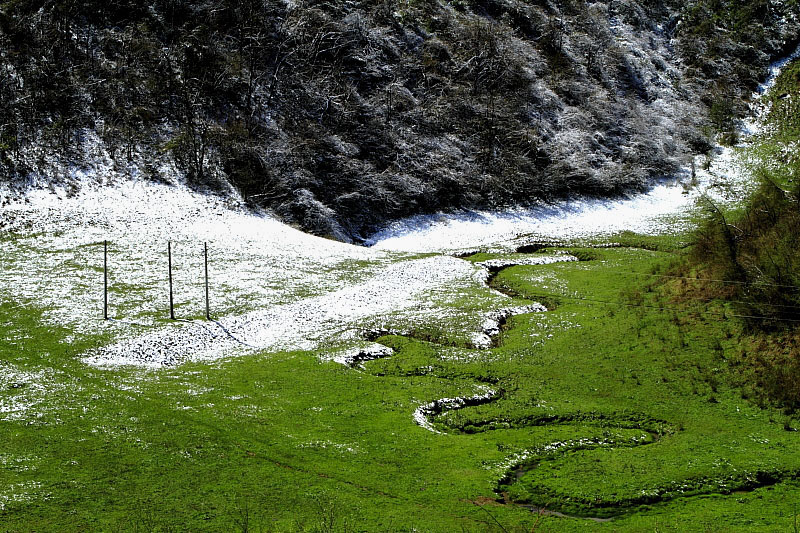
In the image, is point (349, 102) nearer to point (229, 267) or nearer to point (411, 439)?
point (229, 267)

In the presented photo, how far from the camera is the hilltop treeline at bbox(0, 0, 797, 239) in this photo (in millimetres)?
58188

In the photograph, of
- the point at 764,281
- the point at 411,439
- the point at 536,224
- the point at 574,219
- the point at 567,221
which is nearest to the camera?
the point at 411,439

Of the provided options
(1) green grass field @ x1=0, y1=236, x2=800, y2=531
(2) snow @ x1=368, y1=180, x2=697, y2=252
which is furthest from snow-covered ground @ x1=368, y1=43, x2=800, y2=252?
(1) green grass field @ x1=0, y1=236, x2=800, y2=531

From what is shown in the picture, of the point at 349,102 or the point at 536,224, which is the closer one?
the point at 536,224

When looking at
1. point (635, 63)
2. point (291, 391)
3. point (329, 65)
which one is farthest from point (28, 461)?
point (635, 63)

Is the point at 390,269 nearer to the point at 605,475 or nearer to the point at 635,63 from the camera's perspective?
the point at 605,475

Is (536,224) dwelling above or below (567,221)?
below

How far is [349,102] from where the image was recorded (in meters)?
69.9

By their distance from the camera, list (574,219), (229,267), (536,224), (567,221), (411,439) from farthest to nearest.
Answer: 1. (574,219)
2. (567,221)
3. (536,224)
4. (229,267)
5. (411,439)

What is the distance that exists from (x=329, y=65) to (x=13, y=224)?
38626mm

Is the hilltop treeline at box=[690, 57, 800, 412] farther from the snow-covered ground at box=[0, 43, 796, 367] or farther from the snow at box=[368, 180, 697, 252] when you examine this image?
the snow at box=[368, 180, 697, 252]

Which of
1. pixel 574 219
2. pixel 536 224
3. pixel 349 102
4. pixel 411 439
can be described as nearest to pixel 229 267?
pixel 411 439

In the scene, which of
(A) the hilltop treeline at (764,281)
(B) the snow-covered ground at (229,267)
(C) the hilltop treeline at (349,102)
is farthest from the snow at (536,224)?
(A) the hilltop treeline at (764,281)

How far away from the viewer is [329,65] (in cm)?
7300
